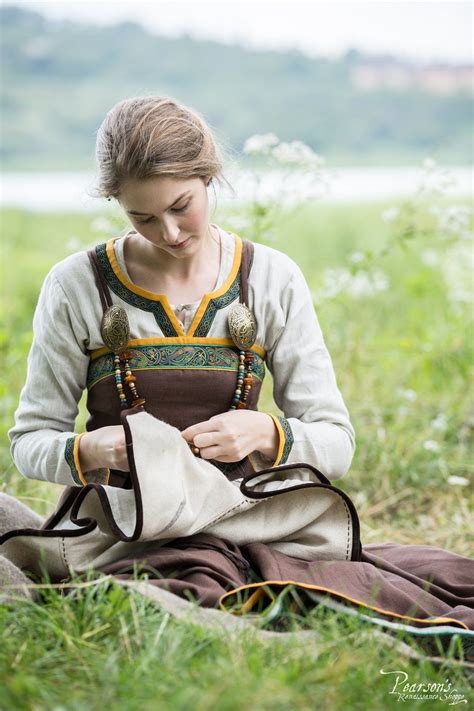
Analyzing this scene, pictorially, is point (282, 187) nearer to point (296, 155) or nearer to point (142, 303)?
point (296, 155)

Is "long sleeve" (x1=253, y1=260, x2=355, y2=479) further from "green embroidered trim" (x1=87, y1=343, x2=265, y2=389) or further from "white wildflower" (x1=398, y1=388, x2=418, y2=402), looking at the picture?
"white wildflower" (x1=398, y1=388, x2=418, y2=402)

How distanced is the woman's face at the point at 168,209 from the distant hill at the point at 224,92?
→ 1211cm

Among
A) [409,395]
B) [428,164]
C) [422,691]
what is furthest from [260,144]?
[422,691]

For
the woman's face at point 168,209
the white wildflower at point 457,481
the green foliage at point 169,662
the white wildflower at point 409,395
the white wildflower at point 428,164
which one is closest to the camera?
the green foliage at point 169,662

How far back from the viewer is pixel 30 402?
2184 mm

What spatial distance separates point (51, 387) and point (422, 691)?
1.05m

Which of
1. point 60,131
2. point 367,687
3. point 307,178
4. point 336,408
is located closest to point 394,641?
point 367,687

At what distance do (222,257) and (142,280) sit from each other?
0.21m

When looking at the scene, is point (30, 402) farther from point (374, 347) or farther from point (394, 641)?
point (374, 347)

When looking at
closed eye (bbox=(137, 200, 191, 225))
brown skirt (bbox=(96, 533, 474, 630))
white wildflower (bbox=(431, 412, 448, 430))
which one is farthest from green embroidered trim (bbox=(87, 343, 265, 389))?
white wildflower (bbox=(431, 412, 448, 430))

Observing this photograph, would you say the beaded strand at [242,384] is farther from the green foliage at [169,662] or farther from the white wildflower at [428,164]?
the white wildflower at [428,164]

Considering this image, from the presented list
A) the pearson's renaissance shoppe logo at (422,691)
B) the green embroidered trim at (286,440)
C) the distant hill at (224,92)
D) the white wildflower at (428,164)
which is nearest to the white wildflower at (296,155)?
the white wildflower at (428,164)

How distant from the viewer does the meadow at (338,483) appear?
1600 millimetres

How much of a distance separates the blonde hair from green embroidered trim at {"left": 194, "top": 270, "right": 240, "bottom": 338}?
0.88 ft
